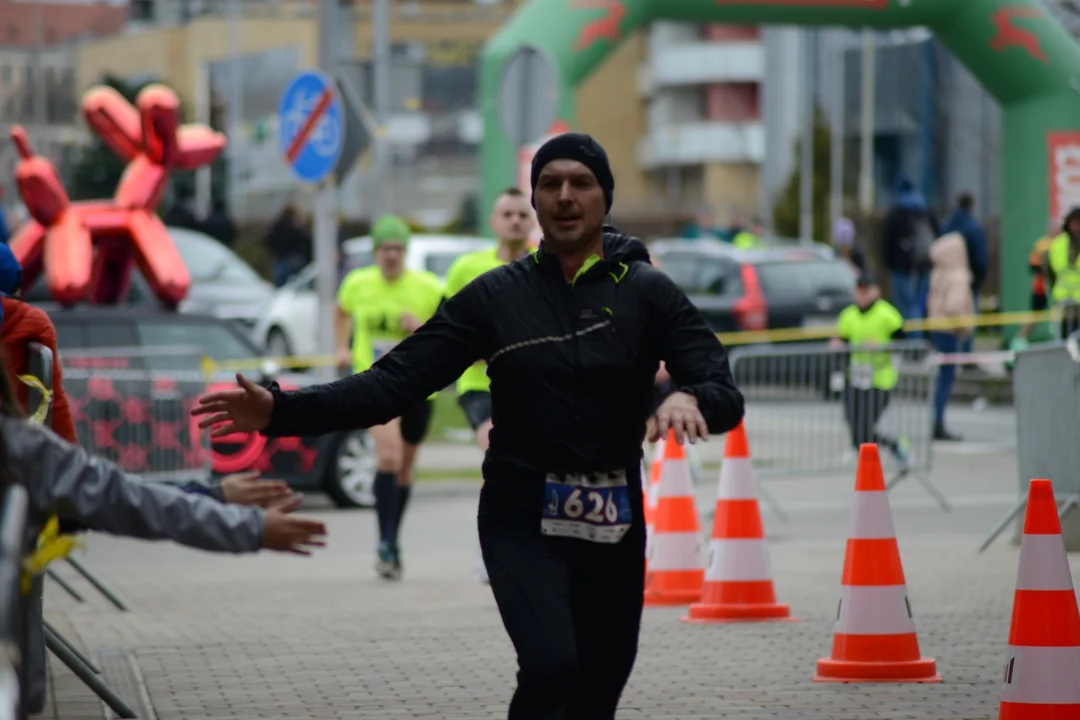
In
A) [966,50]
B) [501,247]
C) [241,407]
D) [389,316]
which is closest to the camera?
[241,407]

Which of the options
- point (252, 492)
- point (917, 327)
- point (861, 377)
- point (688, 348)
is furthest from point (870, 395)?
point (252, 492)

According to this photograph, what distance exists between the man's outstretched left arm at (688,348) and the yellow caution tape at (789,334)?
10391 millimetres

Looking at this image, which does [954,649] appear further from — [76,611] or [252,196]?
[252,196]

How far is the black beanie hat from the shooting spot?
218 inches

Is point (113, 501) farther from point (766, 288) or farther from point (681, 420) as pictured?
point (766, 288)

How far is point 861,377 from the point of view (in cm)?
1538

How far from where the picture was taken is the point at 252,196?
99.2 meters

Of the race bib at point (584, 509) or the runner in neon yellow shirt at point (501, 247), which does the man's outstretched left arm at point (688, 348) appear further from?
the runner in neon yellow shirt at point (501, 247)

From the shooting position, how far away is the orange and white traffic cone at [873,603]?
8.02 m

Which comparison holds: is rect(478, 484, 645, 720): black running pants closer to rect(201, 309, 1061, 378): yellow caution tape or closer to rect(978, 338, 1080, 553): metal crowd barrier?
rect(978, 338, 1080, 553): metal crowd barrier

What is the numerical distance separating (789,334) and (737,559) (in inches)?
628

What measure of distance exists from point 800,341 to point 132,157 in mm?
8869

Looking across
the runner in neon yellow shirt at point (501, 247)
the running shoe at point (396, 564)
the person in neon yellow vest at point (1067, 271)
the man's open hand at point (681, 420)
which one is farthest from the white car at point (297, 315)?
the man's open hand at point (681, 420)

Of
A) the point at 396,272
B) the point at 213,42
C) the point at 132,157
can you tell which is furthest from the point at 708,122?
the point at 396,272
